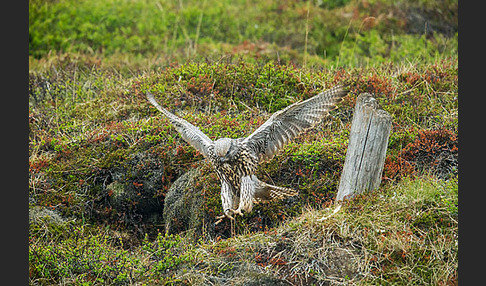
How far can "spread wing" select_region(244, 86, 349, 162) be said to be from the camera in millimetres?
7199

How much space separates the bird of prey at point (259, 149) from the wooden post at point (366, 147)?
42cm

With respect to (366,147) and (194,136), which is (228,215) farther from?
(366,147)

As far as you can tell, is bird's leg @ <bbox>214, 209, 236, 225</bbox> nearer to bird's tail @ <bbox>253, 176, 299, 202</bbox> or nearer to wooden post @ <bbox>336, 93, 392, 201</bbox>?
bird's tail @ <bbox>253, 176, 299, 202</bbox>

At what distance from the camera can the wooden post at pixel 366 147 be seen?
691 cm

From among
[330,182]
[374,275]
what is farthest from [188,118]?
[374,275]

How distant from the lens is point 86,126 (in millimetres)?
9602

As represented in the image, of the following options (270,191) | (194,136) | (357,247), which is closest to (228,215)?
(270,191)

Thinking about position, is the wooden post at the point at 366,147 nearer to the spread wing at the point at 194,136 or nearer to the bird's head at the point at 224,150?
the bird's head at the point at 224,150

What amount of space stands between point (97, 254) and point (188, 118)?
9.18 feet

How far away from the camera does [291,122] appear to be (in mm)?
7379

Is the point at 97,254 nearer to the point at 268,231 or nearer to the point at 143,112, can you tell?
the point at 268,231

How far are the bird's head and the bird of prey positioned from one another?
2.7 inches

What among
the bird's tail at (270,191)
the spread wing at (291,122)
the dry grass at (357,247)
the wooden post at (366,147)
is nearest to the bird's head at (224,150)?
the spread wing at (291,122)

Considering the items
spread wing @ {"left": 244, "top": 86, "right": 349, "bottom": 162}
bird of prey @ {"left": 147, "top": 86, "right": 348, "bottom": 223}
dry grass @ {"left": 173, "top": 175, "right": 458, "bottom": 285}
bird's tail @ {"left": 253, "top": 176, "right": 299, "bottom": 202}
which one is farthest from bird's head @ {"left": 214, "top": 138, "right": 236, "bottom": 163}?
dry grass @ {"left": 173, "top": 175, "right": 458, "bottom": 285}
